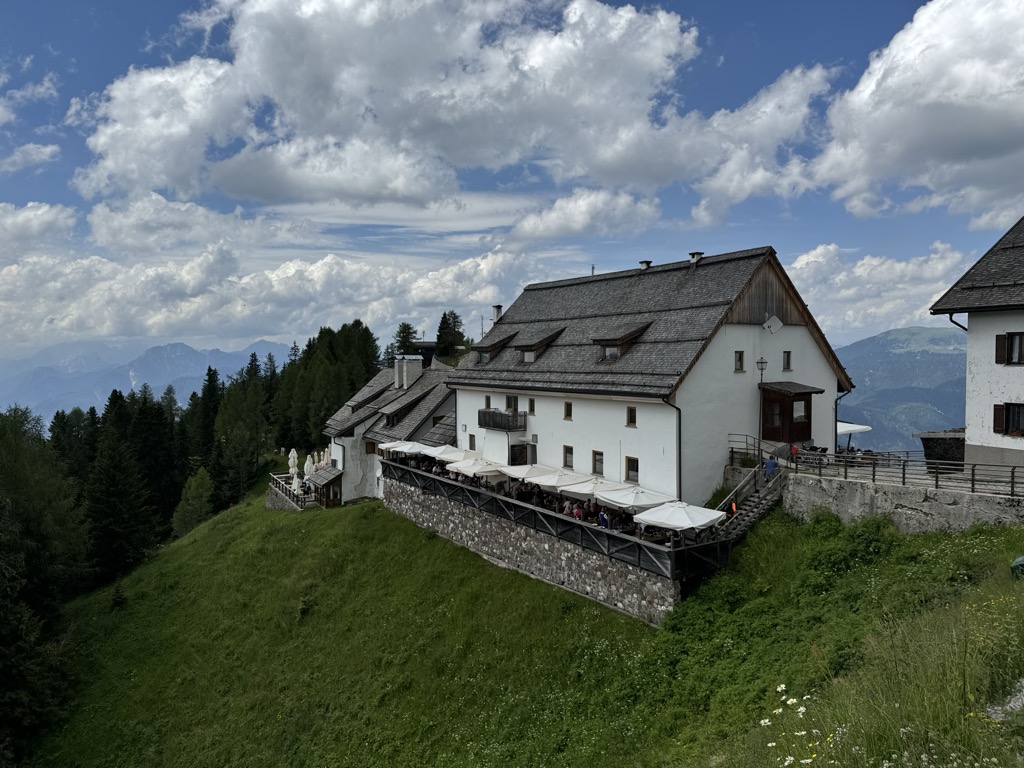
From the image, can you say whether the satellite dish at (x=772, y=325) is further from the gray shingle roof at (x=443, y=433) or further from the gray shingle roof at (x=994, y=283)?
the gray shingle roof at (x=443, y=433)

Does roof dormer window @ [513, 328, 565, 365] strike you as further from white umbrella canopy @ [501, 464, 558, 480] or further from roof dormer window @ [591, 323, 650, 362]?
white umbrella canopy @ [501, 464, 558, 480]

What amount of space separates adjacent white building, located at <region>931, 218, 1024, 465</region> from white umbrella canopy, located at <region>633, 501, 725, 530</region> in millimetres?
11355

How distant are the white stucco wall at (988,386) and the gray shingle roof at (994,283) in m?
0.58

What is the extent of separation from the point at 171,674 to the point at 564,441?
2239 cm

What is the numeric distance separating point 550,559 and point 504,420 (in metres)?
9.18

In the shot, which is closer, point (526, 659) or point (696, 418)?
point (526, 659)

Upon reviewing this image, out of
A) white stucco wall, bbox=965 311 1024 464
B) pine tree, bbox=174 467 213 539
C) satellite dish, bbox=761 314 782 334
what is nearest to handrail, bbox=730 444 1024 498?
white stucco wall, bbox=965 311 1024 464

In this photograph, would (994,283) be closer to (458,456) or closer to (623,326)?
(623,326)

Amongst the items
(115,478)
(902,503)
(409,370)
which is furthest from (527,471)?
(115,478)

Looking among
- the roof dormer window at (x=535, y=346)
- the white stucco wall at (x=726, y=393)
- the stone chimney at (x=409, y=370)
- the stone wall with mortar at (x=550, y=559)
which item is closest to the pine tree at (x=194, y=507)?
the stone chimney at (x=409, y=370)

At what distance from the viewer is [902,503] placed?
19672 mm

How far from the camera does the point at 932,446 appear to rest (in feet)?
88.7

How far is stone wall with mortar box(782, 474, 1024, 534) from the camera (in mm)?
18047

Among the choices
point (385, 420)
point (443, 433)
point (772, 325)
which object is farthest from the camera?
point (385, 420)
